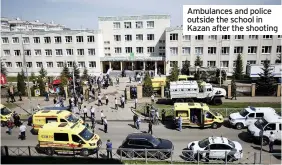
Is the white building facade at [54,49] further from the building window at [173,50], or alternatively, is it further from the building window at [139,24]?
the building window at [173,50]

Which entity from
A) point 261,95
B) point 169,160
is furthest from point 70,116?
point 261,95

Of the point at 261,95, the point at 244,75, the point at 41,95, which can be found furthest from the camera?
the point at 244,75

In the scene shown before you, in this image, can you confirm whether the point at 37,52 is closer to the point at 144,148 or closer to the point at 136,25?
the point at 136,25

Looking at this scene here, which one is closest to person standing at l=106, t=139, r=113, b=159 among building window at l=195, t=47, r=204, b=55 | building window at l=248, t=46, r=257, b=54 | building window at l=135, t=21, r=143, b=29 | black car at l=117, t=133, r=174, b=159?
black car at l=117, t=133, r=174, b=159

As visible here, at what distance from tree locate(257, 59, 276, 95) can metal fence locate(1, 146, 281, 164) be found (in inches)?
706

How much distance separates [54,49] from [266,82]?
39346mm

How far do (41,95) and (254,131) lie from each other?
27337 millimetres

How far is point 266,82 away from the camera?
36688 mm

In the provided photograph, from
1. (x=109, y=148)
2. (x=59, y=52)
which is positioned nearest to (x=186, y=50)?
(x=59, y=52)

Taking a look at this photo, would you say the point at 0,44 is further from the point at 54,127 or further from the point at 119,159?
the point at 119,159

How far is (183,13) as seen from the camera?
16250 mm

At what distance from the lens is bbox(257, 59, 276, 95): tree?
33.0 m

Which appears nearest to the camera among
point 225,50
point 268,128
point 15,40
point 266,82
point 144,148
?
point 144,148

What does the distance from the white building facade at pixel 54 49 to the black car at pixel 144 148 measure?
37.2 metres
